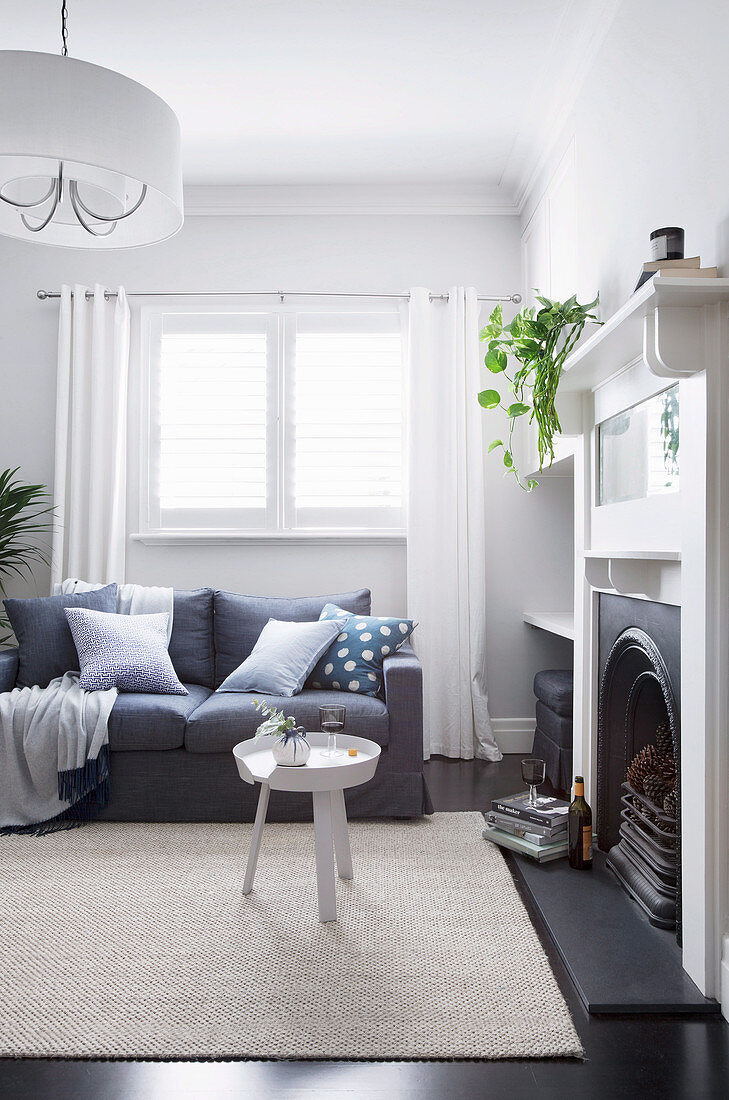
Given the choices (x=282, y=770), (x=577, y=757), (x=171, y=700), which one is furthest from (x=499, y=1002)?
(x=171, y=700)

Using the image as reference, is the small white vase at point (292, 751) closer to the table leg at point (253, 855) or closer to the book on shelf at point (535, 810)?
the table leg at point (253, 855)

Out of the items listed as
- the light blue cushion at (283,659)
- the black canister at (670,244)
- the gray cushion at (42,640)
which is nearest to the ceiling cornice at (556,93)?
the black canister at (670,244)

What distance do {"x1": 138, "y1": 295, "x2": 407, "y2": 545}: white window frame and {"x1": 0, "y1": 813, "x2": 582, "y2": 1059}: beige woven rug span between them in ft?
5.71

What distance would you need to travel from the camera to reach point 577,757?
288 cm

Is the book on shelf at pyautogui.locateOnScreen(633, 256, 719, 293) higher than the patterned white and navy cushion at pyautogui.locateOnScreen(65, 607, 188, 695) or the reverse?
higher

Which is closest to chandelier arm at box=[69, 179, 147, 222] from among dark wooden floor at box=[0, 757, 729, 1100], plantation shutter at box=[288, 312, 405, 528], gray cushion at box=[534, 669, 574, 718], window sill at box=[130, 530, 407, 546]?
plantation shutter at box=[288, 312, 405, 528]

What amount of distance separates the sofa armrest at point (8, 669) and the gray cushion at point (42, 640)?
0.08 ft

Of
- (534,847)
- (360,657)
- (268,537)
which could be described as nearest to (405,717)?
(360,657)

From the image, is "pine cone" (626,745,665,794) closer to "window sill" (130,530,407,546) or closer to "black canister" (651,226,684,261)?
"black canister" (651,226,684,261)

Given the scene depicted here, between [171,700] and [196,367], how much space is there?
1892 millimetres

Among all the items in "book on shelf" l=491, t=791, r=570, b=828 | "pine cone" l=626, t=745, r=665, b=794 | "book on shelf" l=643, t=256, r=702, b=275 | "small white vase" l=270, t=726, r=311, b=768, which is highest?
"book on shelf" l=643, t=256, r=702, b=275

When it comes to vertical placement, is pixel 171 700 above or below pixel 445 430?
below

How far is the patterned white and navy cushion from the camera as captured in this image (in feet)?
10.8

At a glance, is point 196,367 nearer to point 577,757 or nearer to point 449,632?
point 449,632
